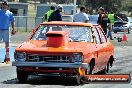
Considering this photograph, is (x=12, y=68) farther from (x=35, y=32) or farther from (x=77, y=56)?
(x=77, y=56)

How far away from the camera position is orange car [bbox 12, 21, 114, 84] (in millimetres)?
12211

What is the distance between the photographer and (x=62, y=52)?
1226cm

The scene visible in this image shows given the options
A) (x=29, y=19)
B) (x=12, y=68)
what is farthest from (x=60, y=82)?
(x=29, y=19)

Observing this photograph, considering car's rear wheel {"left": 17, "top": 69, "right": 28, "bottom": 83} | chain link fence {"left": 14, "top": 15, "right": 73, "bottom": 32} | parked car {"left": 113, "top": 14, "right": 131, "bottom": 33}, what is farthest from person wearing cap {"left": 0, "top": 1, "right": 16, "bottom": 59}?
parked car {"left": 113, "top": 14, "right": 131, "bottom": 33}

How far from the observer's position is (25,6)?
2443 inches

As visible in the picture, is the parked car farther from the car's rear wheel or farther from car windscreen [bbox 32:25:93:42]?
the car's rear wheel

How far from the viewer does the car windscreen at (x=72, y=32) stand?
13.6 metres

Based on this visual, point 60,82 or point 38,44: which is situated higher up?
point 38,44

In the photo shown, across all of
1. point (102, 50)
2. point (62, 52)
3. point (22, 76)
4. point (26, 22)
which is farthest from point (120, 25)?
point (62, 52)

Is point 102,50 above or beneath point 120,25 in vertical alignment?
above

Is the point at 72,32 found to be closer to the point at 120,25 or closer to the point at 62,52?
the point at 62,52

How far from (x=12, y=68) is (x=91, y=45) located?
3738mm

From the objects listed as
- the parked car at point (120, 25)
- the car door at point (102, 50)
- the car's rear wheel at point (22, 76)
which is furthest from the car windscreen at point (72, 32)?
the parked car at point (120, 25)

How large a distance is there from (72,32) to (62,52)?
157cm
